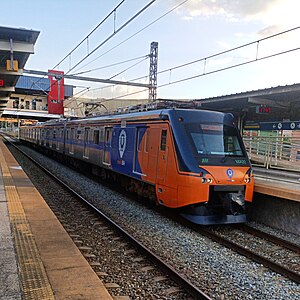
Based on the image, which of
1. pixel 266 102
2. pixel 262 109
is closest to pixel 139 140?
pixel 266 102

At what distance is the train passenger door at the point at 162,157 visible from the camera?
8.41m

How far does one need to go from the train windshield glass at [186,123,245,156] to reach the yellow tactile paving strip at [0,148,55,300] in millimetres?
3960

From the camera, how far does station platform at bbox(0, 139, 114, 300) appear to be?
4.04 m

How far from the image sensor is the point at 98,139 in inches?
554

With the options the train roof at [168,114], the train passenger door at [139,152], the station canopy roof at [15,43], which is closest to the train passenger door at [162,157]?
the train roof at [168,114]

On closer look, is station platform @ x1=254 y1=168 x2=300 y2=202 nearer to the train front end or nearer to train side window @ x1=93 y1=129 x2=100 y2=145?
the train front end

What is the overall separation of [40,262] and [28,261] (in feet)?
0.53

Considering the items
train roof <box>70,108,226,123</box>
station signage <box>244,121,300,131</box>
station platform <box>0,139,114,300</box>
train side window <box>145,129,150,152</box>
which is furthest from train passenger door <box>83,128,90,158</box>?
station platform <box>0,139,114,300</box>

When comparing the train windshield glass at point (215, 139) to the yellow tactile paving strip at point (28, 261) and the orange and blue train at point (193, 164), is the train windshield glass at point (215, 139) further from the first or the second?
the yellow tactile paving strip at point (28, 261)

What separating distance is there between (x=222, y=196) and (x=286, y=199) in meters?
1.51

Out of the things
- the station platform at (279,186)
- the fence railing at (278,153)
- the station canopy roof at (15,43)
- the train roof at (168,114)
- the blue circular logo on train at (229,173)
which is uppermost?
the station canopy roof at (15,43)

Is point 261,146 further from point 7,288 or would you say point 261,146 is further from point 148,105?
point 7,288

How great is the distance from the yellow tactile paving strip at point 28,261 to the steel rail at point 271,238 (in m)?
4.62

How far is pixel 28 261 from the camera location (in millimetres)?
4852
